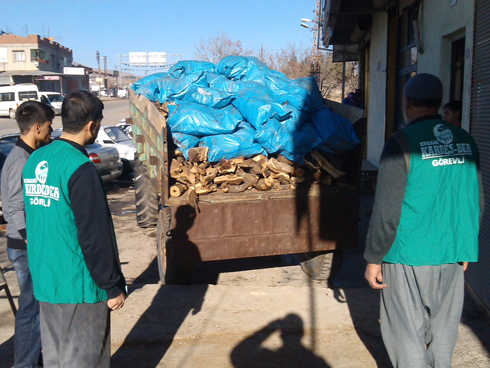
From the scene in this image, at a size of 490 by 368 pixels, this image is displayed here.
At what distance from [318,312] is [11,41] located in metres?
67.3

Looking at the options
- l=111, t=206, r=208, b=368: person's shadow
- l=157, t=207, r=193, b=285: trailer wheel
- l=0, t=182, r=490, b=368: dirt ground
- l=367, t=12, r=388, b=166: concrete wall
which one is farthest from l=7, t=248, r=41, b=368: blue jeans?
l=367, t=12, r=388, b=166: concrete wall

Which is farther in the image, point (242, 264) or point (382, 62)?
point (382, 62)

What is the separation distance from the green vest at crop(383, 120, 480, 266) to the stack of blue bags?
2.09 m

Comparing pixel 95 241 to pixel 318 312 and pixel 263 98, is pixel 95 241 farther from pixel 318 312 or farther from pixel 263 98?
pixel 263 98

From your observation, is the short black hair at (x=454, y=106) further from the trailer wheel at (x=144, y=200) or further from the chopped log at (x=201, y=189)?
the trailer wheel at (x=144, y=200)

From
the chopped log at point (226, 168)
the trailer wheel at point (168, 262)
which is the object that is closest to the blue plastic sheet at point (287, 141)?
the chopped log at point (226, 168)

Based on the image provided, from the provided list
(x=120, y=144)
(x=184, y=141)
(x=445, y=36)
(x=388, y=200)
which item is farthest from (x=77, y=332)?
(x=120, y=144)

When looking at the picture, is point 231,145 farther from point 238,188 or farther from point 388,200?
point 388,200

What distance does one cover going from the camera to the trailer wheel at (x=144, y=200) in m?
7.64

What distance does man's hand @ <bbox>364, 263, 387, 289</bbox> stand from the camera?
2.61m

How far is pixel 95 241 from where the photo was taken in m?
2.28

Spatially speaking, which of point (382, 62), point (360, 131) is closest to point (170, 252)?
point (360, 131)

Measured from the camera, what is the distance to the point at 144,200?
7727 mm

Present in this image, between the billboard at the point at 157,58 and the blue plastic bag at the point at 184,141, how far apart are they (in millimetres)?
74358
